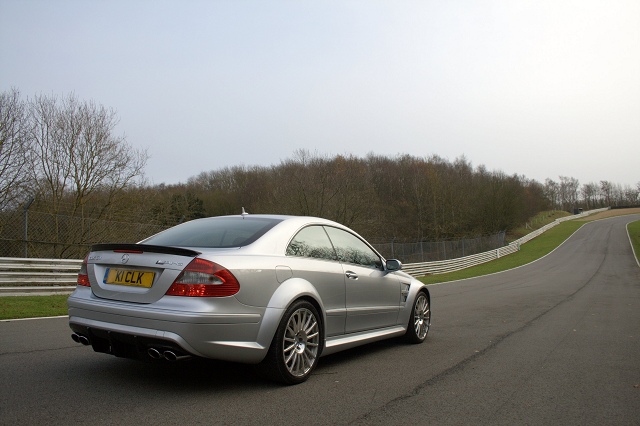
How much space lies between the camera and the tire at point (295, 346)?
Result: 13.7 feet

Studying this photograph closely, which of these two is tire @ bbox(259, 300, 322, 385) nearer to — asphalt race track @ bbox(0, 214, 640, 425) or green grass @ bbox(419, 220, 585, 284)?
asphalt race track @ bbox(0, 214, 640, 425)

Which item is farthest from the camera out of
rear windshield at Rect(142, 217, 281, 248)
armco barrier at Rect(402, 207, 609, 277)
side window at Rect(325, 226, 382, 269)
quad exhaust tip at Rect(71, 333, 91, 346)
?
armco barrier at Rect(402, 207, 609, 277)

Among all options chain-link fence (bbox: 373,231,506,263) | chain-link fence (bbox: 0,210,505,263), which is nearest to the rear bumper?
chain-link fence (bbox: 0,210,505,263)

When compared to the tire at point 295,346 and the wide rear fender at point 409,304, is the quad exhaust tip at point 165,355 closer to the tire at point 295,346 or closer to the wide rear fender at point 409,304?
the tire at point 295,346

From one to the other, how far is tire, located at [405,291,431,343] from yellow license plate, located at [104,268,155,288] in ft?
12.1

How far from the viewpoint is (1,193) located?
A: 1694 cm

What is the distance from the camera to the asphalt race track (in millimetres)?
3543

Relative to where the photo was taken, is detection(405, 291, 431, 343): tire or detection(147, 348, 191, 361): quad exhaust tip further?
detection(405, 291, 431, 343): tire

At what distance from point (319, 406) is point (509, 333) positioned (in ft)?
16.3

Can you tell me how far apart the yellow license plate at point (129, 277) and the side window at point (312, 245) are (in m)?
1.26

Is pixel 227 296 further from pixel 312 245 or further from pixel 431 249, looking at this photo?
pixel 431 249

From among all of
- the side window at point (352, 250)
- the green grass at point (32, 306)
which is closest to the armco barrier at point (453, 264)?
the green grass at point (32, 306)

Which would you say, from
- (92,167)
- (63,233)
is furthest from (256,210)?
(63,233)

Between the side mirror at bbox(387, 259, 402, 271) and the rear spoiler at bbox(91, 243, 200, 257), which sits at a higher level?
the rear spoiler at bbox(91, 243, 200, 257)
